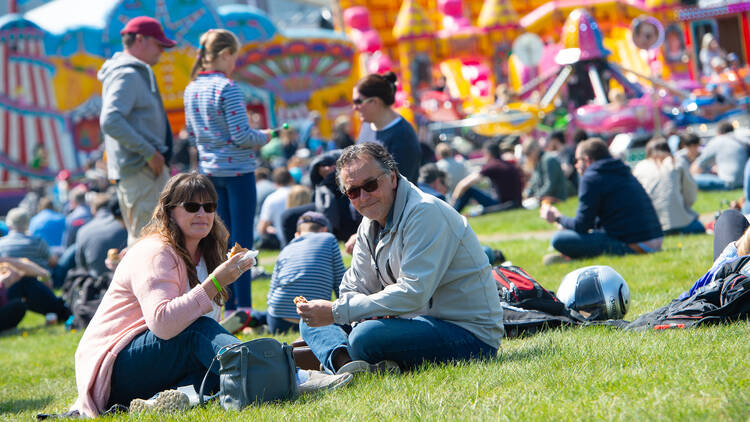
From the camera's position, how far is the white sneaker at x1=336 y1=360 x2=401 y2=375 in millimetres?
4105

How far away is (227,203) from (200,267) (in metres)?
2.33

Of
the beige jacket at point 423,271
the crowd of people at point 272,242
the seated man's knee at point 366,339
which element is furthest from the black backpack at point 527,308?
the seated man's knee at point 366,339

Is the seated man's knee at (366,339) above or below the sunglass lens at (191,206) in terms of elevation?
below

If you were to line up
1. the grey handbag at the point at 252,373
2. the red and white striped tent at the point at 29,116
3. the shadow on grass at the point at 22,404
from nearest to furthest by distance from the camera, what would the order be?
the grey handbag at the point at 252,373 → the shadow on grass at the point at 22,404 → the red and white striped tent at the point at 29,116

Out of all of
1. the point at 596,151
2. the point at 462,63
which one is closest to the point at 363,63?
the point at 462,63

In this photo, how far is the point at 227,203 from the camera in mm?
6484

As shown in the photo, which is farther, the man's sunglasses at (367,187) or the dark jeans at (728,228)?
the dark jeans at (728,228)

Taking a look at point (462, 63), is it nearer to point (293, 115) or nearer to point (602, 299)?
point (293, 115)

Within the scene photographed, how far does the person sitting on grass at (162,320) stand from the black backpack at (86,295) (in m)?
3.89

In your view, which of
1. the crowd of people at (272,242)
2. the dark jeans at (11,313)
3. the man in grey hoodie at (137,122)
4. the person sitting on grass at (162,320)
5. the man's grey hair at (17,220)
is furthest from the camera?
the man's grey hair at (17,220)

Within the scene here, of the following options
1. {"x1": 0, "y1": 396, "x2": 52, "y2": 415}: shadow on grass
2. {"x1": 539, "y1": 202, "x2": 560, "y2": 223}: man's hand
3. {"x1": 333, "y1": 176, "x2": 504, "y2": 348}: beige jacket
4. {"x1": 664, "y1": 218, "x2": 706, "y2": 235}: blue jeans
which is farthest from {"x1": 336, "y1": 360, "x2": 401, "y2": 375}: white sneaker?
{"x1": 664, "y1": 218, "x2": 706, "y2": 235}: blue jeans

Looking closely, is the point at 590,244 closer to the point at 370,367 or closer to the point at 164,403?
the point at 370,367

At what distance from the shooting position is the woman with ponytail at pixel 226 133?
20.8 ft

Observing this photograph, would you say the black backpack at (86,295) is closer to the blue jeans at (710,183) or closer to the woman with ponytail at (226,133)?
the woman with ponytail at (226,133)
